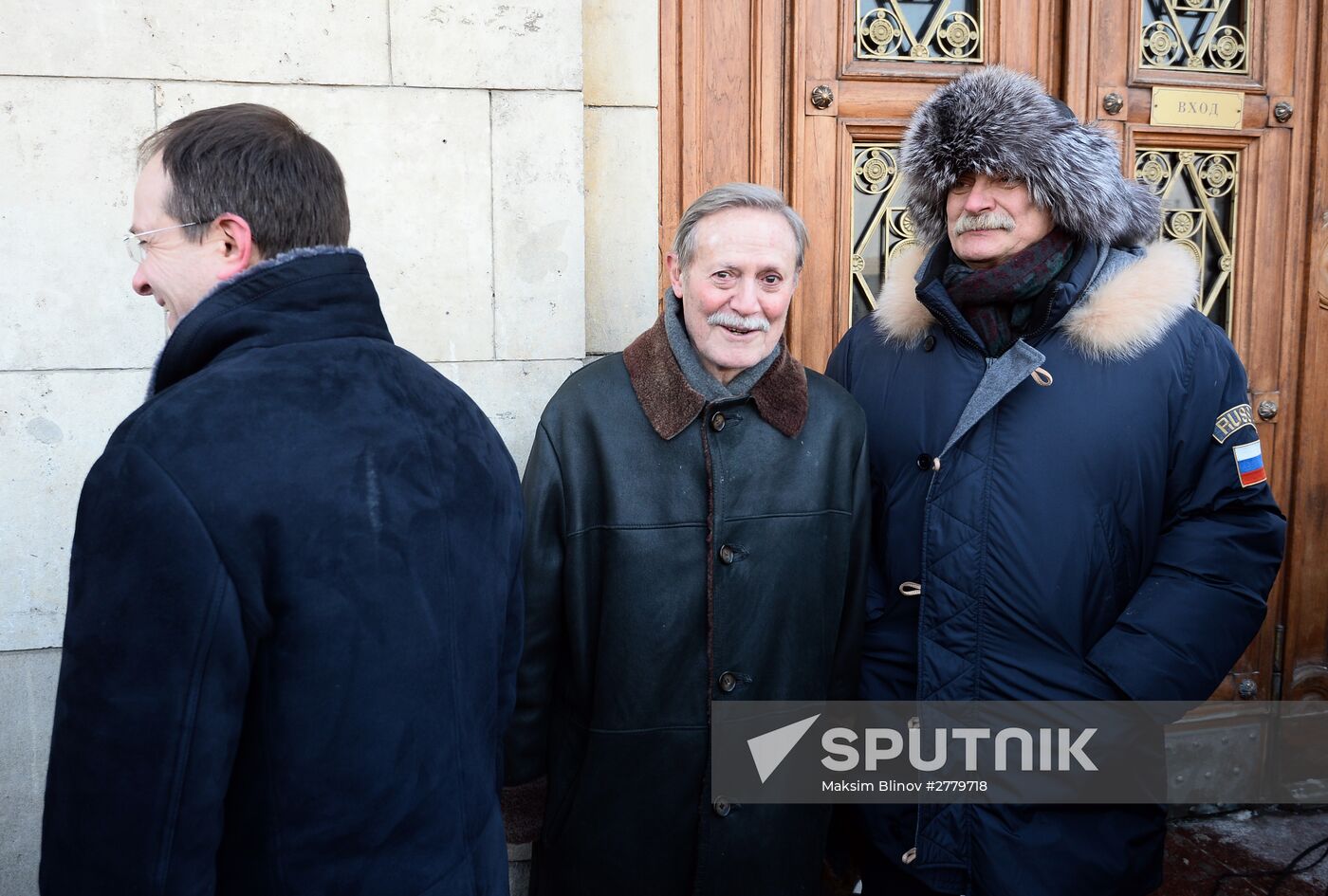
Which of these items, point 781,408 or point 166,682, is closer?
point 166,682

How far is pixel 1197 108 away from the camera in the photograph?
3191mm

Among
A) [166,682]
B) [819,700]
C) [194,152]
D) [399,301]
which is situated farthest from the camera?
[399,301]

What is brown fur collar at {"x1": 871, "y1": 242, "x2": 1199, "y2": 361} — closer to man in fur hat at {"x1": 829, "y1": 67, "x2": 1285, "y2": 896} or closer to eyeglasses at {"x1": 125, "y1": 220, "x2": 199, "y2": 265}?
man in fur hat at {"x1": 829, "y1": 67, "x2": 1285, "y2": 896}

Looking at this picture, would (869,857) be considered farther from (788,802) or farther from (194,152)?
(194,152)

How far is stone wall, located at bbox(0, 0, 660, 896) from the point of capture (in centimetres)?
233

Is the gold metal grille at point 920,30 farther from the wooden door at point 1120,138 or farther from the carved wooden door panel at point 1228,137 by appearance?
the carved wooden door panel at point 1228,137

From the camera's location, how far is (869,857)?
2316mm

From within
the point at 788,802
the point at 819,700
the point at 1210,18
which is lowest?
the point at 788,802

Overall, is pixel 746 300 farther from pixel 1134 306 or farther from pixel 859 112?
pixel 859 112

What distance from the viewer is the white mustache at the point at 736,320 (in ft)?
7.01

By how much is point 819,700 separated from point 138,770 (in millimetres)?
1405

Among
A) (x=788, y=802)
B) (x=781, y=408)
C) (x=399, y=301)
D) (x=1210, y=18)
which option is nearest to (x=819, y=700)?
(x=788, y=802)

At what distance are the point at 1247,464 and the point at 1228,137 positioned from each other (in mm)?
1683

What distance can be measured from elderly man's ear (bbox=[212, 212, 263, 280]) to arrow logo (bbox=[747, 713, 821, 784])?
135 centimetres
